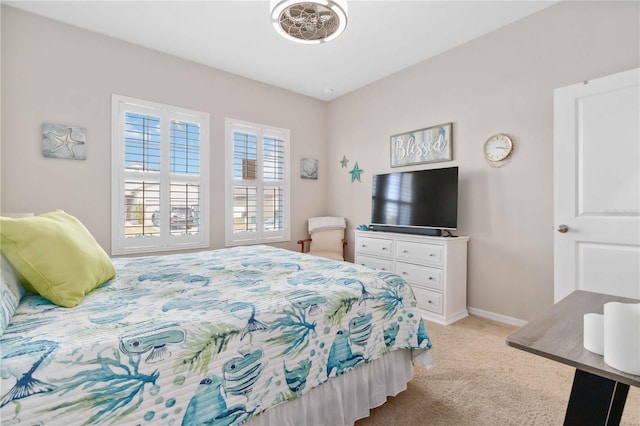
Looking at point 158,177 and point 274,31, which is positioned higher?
point 274,31

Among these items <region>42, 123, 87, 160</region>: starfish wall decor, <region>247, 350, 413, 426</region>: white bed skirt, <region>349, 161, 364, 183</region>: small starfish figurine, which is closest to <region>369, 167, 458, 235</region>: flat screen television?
<region>349, 161, 364, 183</region>: small starfish figurine

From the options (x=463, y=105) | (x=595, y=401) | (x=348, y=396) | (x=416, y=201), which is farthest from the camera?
(x=416, y=201)

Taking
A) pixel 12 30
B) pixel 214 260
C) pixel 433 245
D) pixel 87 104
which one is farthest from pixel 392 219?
pixel 12 30

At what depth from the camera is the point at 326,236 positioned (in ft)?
14.3

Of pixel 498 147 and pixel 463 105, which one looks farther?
pixel 463 105

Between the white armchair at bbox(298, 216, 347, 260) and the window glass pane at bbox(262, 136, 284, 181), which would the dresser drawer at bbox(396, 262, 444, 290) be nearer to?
the white armchair at bbox(298, 216, 347, 260)

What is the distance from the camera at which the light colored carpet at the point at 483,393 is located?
1568 mm

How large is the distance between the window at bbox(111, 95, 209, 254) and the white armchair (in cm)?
A: 148

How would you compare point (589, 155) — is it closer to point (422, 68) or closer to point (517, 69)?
point (517, 69)

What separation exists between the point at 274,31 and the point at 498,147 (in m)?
2.48

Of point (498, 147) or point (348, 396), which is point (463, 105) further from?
point (348, 396)

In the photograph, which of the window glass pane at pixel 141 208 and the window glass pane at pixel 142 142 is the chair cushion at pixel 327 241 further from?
the window glass pane at pixel 142 142

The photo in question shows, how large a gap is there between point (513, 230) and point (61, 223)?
133 inches

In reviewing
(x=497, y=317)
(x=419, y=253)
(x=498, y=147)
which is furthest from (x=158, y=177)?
(x=497, y=317)
